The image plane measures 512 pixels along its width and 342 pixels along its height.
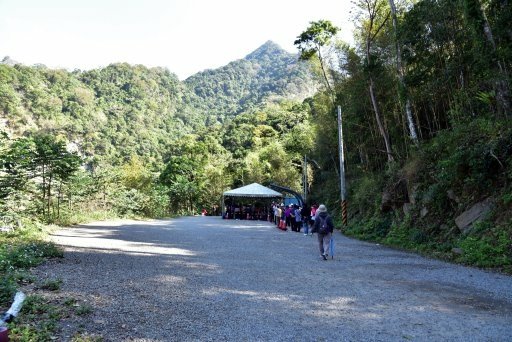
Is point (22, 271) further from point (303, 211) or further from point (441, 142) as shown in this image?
point (303, 211)

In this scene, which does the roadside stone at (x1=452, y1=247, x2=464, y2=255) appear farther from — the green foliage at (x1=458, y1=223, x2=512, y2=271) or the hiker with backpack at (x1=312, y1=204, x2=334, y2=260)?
the hiker with backpack at (x1=312, y1=204, x2=334, y2=260)

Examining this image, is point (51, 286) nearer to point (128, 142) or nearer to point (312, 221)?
point (312, 221)

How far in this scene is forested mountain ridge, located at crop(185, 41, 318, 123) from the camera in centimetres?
11506

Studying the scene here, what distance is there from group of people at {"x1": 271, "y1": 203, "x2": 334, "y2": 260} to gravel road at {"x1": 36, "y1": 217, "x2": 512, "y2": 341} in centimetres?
52

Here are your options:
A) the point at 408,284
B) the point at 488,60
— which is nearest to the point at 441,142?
the point at 488,60

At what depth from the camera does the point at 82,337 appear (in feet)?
12.8

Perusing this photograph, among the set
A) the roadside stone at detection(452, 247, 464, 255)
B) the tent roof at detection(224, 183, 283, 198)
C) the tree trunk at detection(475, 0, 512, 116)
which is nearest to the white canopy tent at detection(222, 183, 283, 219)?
the tent roof at detection(224, 183, 283, 198)

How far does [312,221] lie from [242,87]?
128778 mm

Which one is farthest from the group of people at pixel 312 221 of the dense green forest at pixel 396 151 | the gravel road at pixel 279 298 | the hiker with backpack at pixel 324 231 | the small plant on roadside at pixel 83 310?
the small plant on roadside at pixel 83 310

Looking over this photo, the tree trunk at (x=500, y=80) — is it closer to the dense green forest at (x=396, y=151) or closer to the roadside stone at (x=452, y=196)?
the dense green forest at (x=396, y=151)

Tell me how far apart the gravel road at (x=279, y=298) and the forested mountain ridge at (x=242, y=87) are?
9200cm

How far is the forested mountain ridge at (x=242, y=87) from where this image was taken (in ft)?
378

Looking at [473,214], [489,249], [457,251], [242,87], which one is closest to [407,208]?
[473,214]

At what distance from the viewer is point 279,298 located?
5785 millimetres
